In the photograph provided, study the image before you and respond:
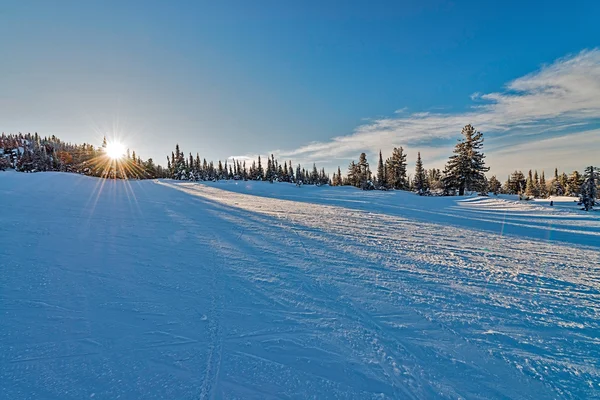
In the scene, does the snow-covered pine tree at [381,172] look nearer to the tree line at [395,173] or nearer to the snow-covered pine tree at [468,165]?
the tree line at [395,173]

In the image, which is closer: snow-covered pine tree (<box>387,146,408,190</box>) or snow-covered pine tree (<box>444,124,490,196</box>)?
snow-covered pine tree (<box>444,124,490,196</box>)

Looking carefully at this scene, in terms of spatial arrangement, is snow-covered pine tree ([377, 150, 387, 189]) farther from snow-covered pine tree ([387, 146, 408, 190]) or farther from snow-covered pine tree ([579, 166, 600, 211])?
snow-covered pine tree ([579, 166, 600, 211])

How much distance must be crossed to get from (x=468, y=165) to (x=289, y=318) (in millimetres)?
31948

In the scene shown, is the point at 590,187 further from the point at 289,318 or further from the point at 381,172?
the point at 381,172

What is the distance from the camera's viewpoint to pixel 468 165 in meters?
29.2

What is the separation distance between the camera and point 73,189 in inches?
640

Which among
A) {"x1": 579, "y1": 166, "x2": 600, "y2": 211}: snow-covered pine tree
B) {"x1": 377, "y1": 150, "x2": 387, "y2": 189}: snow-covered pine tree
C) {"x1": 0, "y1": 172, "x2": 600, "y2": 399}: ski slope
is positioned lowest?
{"x1": 0, "y1": 172, "x2": 600, "y2": 399}: ski slope

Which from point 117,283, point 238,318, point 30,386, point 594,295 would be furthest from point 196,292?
point 594,295

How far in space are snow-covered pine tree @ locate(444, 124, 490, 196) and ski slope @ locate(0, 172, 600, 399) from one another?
24.7 meters

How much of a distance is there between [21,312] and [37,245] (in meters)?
3.52

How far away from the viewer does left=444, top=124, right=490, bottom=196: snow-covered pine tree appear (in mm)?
29016

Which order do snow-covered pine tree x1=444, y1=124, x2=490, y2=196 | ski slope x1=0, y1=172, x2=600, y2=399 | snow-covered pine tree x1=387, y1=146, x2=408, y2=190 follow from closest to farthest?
ski slope x1=0, y1=172, x2=600, y2=399, snow-covered pine tree x1=444, y1=124, x2=490, y2=196, snow-covered pine tree x1=387, y1=146, x2=408, y2=190

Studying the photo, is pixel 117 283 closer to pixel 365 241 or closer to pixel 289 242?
pixel 289 242

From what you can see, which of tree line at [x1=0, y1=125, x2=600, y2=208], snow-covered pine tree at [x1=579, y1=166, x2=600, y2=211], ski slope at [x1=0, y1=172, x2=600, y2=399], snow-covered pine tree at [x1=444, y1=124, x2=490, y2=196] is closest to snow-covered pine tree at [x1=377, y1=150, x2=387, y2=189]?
tree line at [x1=0, y1=125, x2=600, y2=208]
